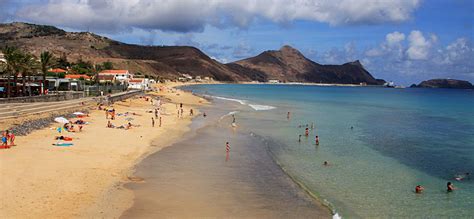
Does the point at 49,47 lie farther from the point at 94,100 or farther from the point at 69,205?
the point at 69,205

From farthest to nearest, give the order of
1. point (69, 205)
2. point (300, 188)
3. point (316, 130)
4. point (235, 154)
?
point (316, 130)
point (235, 154)
point (300, 188)
point (69, 205)

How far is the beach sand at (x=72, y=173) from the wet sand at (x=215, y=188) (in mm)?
897

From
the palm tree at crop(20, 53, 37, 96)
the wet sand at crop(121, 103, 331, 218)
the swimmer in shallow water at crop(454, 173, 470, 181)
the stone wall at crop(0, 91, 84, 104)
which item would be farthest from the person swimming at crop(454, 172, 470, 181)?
the palm tree at crop(20, 53, 37, 96)

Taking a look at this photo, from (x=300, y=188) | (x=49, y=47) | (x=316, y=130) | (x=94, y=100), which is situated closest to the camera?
(x=300, y=188)

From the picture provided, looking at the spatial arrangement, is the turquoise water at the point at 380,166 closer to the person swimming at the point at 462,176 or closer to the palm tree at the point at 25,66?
the person swimming at the point at 462,176

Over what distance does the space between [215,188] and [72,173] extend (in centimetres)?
632

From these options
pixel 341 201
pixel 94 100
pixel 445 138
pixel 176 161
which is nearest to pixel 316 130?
pixel 445 138

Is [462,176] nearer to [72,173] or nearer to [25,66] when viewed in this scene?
[72,173]

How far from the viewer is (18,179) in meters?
17.0

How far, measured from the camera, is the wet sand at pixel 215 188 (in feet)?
51.1

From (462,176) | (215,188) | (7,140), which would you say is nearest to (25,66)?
(7,140)

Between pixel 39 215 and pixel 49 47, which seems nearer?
pixel 39 215

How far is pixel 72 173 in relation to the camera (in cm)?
1889

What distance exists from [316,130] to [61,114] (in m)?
24.3
